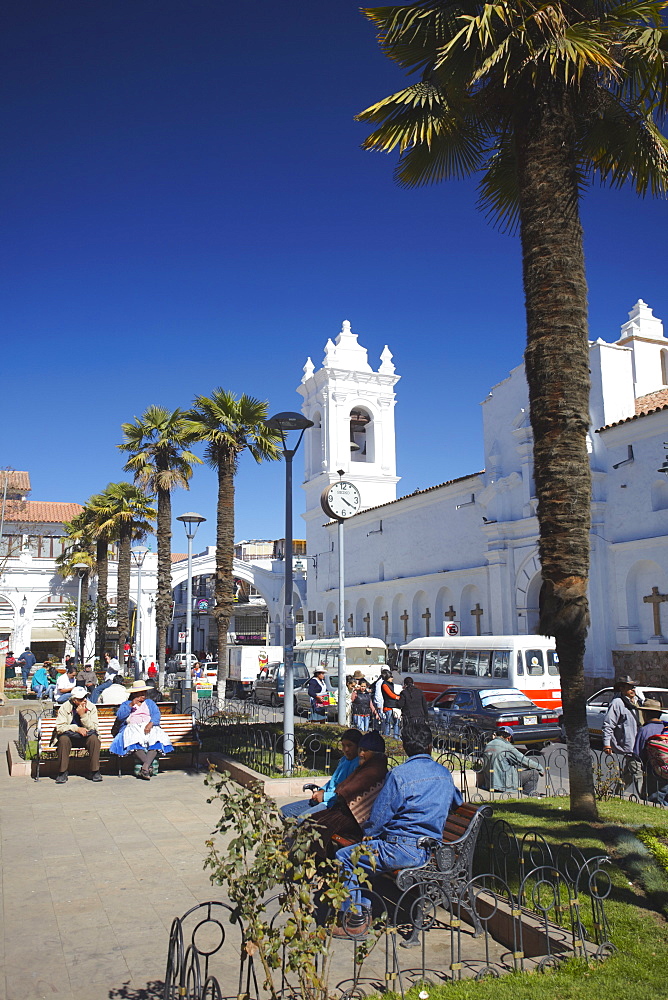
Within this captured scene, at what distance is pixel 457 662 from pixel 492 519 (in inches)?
366

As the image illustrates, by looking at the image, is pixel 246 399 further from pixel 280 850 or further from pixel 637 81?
pixel 280 850

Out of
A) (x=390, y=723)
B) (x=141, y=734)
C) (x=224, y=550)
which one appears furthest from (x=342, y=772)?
(x=224, y=550)

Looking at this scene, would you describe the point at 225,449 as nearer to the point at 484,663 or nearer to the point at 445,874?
the point at 484,663

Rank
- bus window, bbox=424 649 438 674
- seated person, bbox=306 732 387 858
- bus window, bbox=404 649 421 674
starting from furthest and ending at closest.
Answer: bus window, bbox=404 649 421 674
bus window, bbox=424 649 438 674
seated person, bbox=306 732 387 858

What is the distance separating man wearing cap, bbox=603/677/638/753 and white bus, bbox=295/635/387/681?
18759mm

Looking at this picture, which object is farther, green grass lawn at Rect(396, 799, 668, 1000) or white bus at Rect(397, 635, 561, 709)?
white bus at Rect(397, 635, 561, 709)

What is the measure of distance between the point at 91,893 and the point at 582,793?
4.93 metres

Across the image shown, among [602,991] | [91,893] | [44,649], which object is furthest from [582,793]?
[44,649]

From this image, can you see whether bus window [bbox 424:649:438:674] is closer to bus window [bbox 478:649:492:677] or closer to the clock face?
bus window [bbox 478:649:492:677]

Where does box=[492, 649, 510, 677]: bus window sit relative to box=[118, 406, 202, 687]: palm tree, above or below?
below

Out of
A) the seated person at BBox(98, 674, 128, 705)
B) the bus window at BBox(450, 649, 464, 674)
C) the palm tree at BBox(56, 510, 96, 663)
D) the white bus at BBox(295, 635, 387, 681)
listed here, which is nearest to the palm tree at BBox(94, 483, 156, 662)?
the palm tree at BBox(56, 510, 96, 663)

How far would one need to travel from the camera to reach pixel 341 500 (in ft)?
61.3

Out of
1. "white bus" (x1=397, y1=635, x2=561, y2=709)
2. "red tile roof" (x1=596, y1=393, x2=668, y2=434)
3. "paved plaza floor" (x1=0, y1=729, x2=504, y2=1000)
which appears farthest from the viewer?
"red tile roof" (x1=596, y1=393, x2=668, y2=434)

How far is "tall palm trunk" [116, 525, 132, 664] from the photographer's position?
126ft
